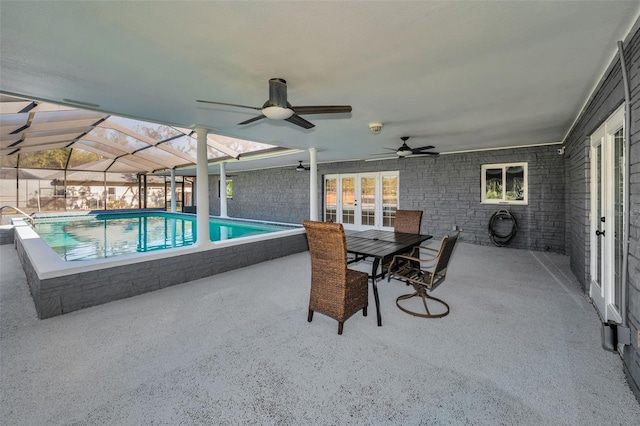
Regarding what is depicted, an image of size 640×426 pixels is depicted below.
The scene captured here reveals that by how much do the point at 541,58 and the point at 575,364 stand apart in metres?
2.45

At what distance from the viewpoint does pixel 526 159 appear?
6078mm

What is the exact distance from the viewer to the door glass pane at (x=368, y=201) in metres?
8.63

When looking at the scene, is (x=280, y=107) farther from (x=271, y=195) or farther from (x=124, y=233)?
(x=271, y=195)

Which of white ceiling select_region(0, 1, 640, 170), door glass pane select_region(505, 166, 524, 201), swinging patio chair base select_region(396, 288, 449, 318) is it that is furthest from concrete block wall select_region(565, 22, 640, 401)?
door glass pane select_region(505, 166, 524, 201)

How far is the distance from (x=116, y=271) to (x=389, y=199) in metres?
6.89

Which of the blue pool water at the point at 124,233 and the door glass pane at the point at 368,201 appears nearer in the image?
the blue pool water at the point at 124,233

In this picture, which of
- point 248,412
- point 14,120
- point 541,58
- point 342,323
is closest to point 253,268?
point 342,323

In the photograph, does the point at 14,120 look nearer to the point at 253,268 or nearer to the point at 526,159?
the point at 253,268

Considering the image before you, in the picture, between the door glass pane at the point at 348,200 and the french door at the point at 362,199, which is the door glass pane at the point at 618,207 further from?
the door glass pane at the point at 348,200

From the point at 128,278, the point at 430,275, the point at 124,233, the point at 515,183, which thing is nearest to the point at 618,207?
the point at 430,275

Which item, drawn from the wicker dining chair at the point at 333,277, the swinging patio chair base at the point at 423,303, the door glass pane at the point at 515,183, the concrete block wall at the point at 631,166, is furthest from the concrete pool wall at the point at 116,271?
the door glass pane at the point at 515,183

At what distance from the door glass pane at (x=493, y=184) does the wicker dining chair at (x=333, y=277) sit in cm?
545

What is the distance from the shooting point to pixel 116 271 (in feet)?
10.8

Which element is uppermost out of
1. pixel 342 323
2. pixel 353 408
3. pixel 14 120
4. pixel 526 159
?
pixel 14 120
